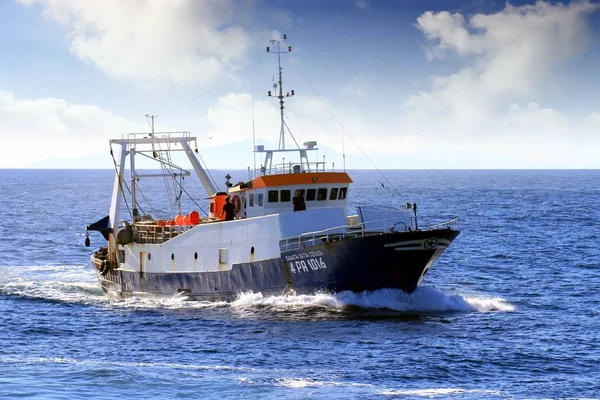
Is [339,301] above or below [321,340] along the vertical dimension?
above

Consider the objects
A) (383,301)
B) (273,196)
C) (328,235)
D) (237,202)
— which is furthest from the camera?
(237,202)

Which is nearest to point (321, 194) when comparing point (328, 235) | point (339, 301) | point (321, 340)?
point (328, 235)

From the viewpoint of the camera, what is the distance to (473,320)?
37.6m

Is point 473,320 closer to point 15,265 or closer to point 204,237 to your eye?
point 204,237

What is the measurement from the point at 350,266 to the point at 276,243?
3.42 meters

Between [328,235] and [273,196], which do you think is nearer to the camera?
[328,235]

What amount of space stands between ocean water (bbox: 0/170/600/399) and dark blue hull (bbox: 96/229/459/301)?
54 cm

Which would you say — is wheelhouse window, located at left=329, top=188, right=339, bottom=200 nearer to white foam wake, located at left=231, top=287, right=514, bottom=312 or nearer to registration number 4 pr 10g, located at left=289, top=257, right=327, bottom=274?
registration number 4 pr 10g, located at left=289, top=257, right=327, bottom=274

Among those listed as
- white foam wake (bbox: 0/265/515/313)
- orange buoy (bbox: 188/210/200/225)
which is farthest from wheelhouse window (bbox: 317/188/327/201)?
orange buoy (bbox: 188/210/200/225)

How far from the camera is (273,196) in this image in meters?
42.9

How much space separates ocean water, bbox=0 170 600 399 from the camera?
27875mm

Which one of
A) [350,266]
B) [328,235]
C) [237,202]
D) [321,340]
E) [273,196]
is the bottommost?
[321,340]

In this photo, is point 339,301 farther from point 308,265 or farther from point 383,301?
point 308,265

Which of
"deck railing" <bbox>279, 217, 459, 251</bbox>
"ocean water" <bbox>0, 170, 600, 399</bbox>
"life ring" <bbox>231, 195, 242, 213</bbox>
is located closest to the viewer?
"ocean water" <bbox>0, 170, 600, 399</bbox>
